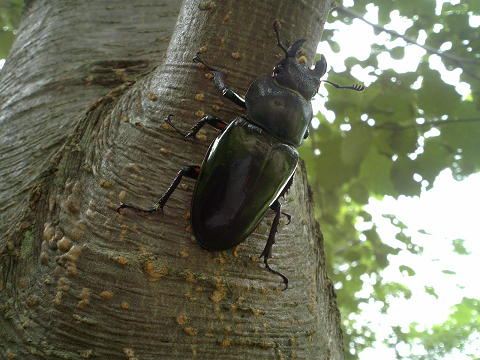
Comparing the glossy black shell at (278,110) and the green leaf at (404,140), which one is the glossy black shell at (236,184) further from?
the green leaf at (404,140)

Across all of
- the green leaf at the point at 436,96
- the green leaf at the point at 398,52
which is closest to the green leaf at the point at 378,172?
the green leaf at the point at 436,96

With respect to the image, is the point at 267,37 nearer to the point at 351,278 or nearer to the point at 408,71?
the point at 408,71

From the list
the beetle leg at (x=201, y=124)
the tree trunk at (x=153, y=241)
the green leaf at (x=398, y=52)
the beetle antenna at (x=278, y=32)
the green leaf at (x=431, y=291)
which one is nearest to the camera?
the tree trunk at (x=153, y=241)

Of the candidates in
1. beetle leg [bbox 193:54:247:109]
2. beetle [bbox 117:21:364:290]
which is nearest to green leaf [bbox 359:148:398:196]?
beetle [bbox 117:21:364:290]

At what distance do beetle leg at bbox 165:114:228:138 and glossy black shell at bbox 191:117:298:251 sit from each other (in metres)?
0.03

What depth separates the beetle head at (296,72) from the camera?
1345 millimetres

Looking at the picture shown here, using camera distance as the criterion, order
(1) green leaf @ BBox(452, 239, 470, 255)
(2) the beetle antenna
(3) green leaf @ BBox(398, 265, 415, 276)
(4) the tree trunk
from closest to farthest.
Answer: (4) the tree trunk, (2) the beetle antenna, (3) green leaf @ BBox(398, 265, 415, 276), (1) green leaf @ BBox(452, 239, 470, 255)

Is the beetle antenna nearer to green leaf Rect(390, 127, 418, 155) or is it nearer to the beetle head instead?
the beetle head

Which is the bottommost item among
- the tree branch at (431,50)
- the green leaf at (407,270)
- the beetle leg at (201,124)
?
the green leaf at (407,270)

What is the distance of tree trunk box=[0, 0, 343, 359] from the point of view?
956 mm

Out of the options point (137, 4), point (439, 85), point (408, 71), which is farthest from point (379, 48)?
point (137, 4)

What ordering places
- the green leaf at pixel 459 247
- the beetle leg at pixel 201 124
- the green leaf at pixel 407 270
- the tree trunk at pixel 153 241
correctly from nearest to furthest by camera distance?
1. the tree trunk at pixel 153 241
2. the beetle leg at pixel 201 124
3. the green leaf at pixel 407 270
4. the green leaf at pixel 459 247

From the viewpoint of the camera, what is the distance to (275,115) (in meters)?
1.47

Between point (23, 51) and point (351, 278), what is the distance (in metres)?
3.10
